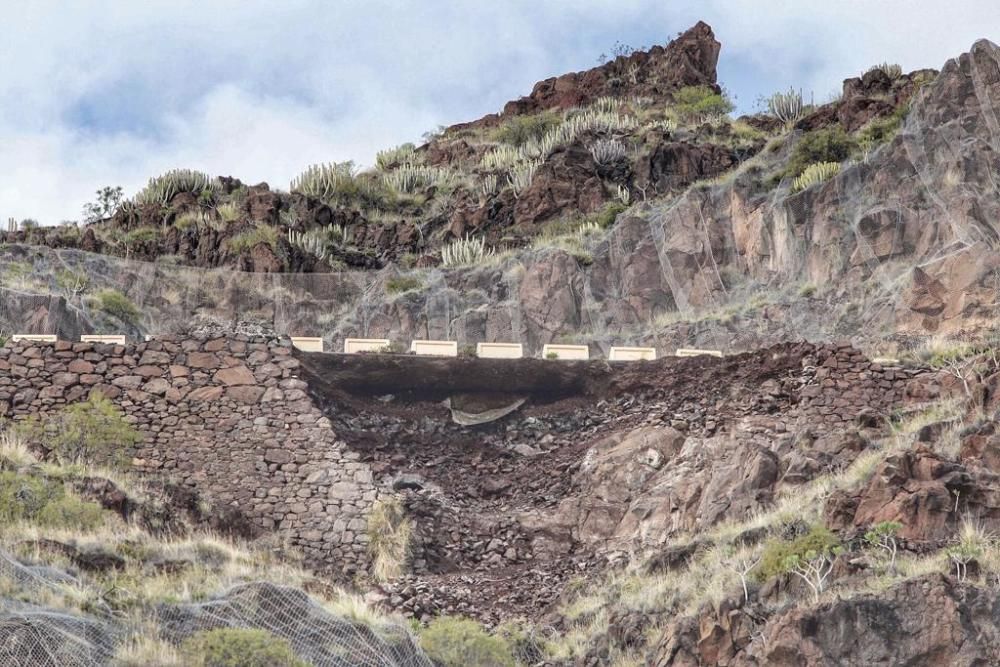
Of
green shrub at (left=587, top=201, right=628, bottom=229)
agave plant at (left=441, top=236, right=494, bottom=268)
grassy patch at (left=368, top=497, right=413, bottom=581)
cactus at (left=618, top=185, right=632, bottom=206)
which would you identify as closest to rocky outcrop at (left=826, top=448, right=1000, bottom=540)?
grassy patch at (left=368, top=497, right=413, bottom=581)

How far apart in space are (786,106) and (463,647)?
4365 centimetres

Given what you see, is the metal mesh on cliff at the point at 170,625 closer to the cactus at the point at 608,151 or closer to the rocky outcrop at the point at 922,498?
the rocky outcrop at the point at 922,498

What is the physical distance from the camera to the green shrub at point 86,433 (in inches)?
1150


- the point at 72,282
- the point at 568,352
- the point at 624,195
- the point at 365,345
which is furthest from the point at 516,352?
the point at 624,195

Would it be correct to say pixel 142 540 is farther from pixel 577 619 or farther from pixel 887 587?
pixel 887 587

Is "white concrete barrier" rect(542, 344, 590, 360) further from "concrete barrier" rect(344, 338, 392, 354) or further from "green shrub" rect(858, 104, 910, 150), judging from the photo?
"green shrub" rect(858, 104, 910, 150)

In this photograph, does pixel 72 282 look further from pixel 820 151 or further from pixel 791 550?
pixel 791 550

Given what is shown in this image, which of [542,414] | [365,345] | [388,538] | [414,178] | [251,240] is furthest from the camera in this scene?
[414,178]

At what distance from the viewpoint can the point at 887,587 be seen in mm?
19844

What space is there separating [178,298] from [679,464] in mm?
22424

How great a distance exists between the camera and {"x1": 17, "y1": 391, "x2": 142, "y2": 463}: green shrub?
29.2 m

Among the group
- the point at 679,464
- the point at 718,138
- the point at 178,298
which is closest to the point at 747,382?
the point at 679,464

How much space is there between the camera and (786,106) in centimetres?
6266

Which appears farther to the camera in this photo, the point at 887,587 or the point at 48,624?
the point at 887,587
